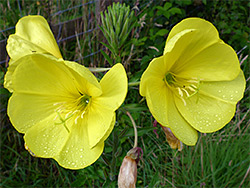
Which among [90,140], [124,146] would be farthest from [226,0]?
[90,140]

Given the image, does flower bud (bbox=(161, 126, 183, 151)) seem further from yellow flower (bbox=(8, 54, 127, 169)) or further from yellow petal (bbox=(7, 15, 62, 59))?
yellow petal (bbox=(7, 15, 62, 59))

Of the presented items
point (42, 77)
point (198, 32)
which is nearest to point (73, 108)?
point (42, 77)

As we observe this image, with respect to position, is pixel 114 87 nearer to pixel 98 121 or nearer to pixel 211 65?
pixel 98 121

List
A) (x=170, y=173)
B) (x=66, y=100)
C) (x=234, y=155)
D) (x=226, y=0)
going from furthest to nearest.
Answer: (x=226, y=0) < (x=170, y=173) < (x=234, y=155) < (x=66, y=100)

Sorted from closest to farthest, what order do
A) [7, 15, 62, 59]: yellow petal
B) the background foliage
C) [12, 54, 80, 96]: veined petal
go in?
[12, 54, 80, 96]: veined petal
[7, 15, 62, 59]: yellow petal
the background foliage

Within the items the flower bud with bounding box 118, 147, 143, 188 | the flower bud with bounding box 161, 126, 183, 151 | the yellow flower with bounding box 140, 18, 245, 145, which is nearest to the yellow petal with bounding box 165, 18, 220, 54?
the yellow flower with bounding box 140, 18, 245, 145

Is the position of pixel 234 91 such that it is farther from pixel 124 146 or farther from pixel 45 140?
pixel 124 146

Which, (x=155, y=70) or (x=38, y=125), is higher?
(x=155, y=70)
